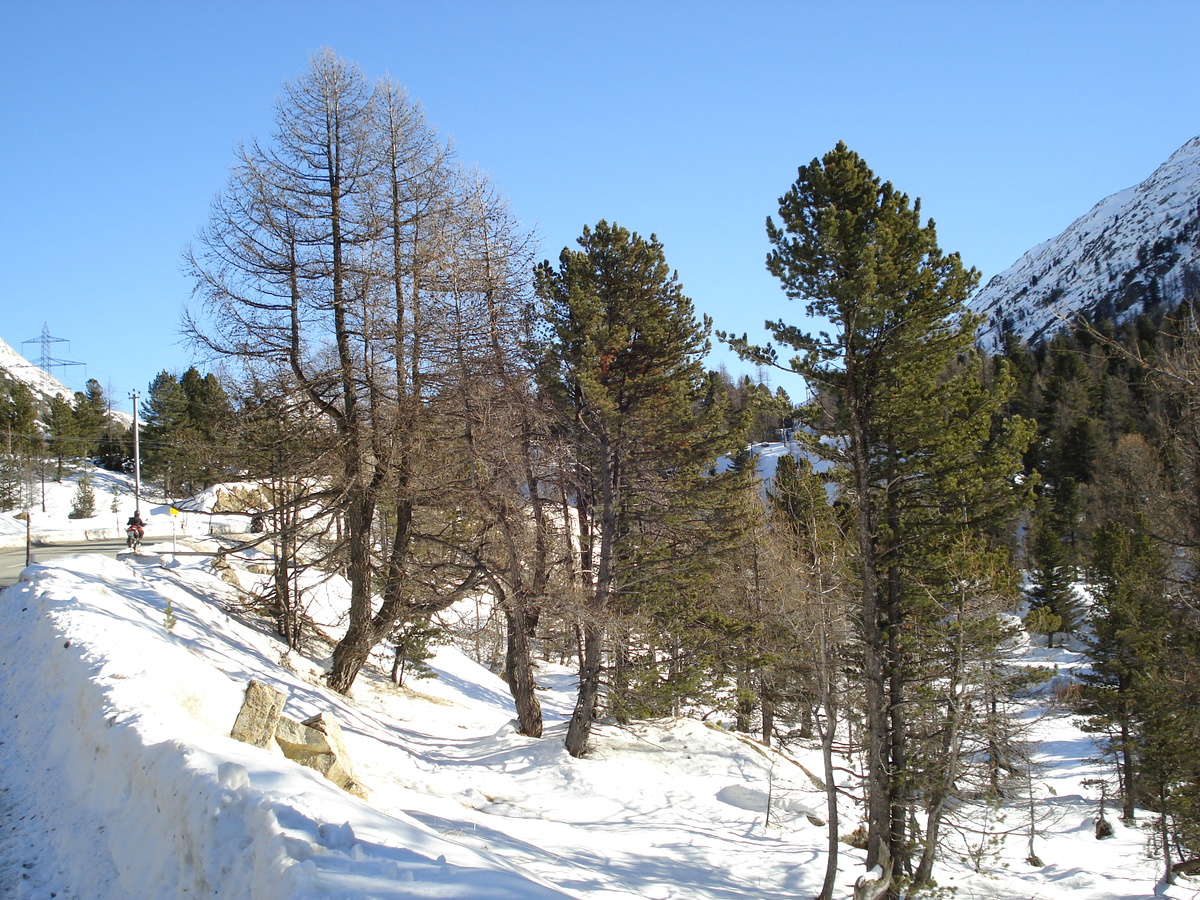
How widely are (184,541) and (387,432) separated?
74.5ft

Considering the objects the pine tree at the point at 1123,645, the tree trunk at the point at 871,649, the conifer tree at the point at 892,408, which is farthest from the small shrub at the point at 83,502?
the pine tree at the point at 1123,645

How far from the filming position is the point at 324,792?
5.70m

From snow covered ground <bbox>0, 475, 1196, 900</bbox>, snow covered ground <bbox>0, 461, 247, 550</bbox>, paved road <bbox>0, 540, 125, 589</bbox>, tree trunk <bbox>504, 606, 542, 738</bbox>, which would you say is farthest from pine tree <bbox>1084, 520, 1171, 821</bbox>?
snow covered ground <bbox>0, 461, 247, 550</bbox>

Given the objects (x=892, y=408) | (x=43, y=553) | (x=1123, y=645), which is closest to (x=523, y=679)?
(x=892, y=408)

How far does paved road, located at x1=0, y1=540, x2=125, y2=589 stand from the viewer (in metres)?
20.2

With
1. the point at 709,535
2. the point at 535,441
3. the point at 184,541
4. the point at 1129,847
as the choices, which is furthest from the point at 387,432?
the point at 1129,847

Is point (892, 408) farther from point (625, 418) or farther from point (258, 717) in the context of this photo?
point (258, 717)

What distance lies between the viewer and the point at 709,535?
18.1 m

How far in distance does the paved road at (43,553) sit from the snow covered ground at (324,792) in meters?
3.68

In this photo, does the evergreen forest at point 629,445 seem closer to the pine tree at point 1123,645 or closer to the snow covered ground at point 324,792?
the snow covered ground at point 324,792

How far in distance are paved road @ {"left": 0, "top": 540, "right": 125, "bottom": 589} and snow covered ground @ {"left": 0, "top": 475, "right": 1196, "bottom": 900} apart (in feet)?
12.1

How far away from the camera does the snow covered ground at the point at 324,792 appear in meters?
4.97

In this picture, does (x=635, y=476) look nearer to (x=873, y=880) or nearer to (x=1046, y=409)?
(x=873, y=880)

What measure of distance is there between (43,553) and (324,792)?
27.5 m
